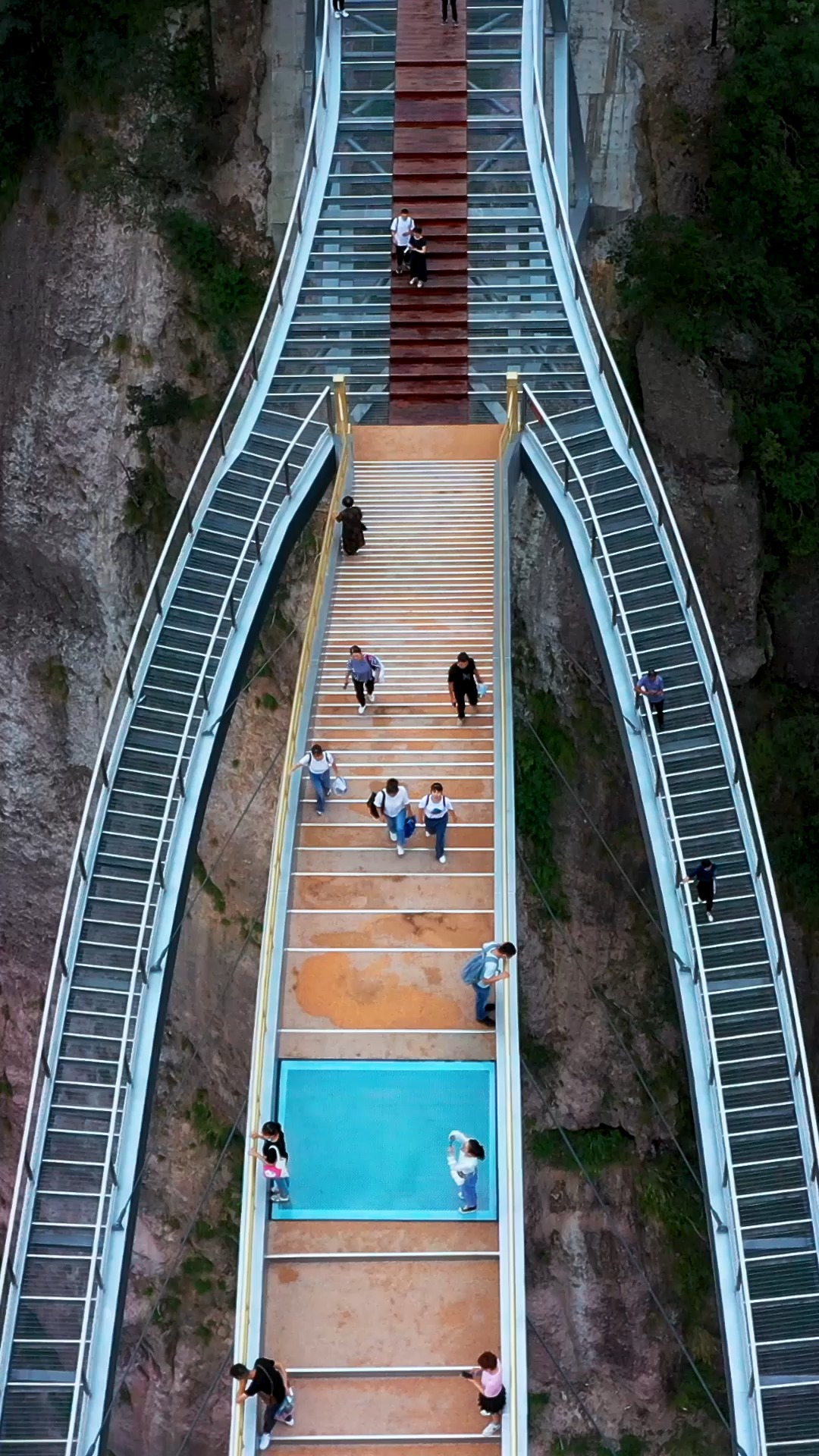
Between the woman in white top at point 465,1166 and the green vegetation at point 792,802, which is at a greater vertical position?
the green vegetation at point 792,802

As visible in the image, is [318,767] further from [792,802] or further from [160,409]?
[160,409]

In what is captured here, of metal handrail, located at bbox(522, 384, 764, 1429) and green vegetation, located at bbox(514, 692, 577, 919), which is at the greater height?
green vegetation, located at bbox(514, 692, 577, 919)

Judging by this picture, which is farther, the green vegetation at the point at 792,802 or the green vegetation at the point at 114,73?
the green vegetation at the point at 114,73

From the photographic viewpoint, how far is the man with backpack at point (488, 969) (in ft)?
46.7

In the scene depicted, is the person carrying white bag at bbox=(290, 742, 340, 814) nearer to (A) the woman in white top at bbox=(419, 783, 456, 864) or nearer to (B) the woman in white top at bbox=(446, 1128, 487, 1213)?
(A) the woman in white top at bbox=(419, 783, 456, 864)

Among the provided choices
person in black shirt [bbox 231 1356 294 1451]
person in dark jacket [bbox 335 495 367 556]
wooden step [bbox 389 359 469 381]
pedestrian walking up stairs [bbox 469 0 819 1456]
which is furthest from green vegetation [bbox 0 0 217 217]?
person in black shirt [bbox 231 1356 294 1451]

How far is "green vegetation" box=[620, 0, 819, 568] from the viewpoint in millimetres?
24797

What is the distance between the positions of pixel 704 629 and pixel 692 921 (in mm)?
3855

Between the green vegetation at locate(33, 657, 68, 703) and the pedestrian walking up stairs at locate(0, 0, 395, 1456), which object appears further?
the green vegetation at locate(33, 657, 68, 703)

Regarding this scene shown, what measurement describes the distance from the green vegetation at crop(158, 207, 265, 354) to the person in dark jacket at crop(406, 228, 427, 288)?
514cm

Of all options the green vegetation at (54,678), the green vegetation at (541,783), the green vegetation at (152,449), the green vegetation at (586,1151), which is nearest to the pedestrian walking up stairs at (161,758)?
the green vegetation at (152,449)

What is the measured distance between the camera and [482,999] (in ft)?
48.4

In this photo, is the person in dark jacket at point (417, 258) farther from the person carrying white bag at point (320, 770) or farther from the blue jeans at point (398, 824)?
the blue jeans at point (398, 824)

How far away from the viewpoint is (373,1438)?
1291cm
